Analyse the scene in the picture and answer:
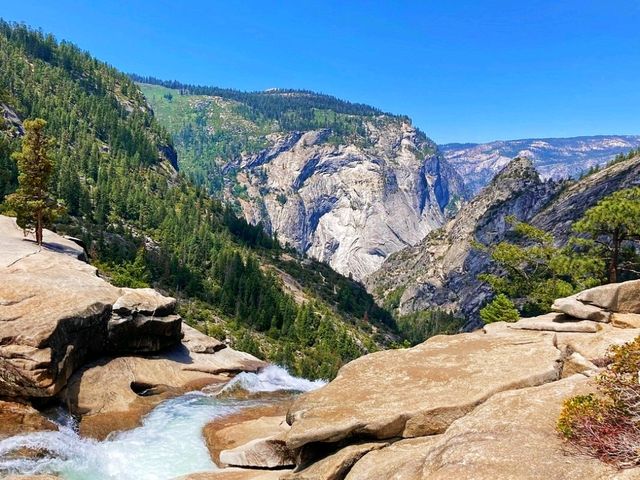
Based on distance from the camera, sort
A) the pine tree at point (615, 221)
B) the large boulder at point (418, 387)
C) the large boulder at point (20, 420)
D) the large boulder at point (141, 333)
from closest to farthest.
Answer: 1. the large boulder at point (418, 387)
2. the large boulder at point (20, 420)
3. the large boulder at point (141, 333)
4. the pine tree at point (615, 221)

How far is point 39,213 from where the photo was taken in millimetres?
Result: 53656

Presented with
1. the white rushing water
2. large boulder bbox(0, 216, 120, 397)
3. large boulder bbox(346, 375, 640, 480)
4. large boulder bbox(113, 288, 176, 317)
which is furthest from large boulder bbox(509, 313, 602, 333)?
large boulder bbox(113, 288, 176, 317)

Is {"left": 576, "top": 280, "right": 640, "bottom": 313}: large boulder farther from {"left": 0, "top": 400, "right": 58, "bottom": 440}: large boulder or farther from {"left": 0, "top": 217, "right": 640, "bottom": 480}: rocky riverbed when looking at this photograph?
{"left": 0, "top": 400, "right": 58, "bottom": 440}: large boulder

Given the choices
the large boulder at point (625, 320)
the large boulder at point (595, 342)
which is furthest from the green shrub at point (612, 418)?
the large boulder at point (625, 320)

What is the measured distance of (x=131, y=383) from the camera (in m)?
37.2

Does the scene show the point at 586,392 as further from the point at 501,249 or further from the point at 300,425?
the point at 501,249

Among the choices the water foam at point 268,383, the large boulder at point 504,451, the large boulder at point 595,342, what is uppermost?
the large boulder at point 595,342

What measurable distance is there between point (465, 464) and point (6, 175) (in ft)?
520

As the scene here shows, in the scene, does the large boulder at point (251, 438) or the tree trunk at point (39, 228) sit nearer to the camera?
the large boulder at point (251, 438)

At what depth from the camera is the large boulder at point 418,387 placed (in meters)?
16.9

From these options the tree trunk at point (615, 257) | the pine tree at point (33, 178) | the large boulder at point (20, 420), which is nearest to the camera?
the large boulder at point (20, 420)

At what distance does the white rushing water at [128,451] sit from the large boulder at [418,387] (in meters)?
10.6

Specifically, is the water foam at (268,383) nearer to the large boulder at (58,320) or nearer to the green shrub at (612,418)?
the large boulder at (58,320)

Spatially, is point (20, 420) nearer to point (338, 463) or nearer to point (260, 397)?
point (260, 397)
